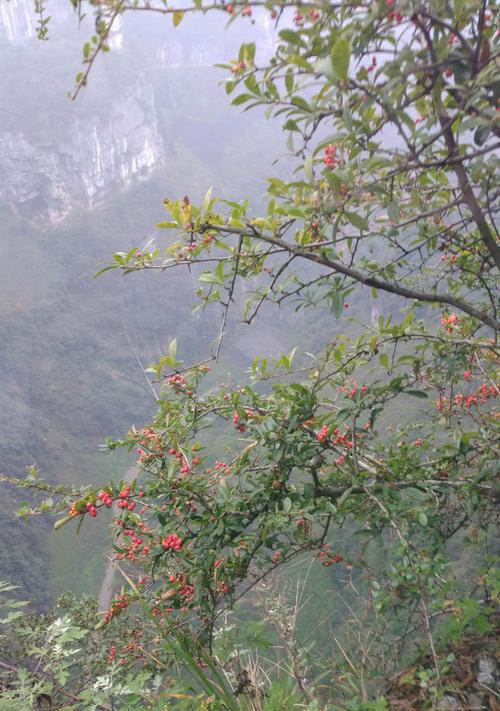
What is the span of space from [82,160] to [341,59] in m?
72.9

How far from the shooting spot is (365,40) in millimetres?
1690

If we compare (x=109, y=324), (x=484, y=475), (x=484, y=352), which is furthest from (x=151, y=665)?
(x=109, y=324)

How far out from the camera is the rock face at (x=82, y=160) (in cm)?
6122

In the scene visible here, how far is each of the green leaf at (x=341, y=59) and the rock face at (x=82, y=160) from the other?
68.0m

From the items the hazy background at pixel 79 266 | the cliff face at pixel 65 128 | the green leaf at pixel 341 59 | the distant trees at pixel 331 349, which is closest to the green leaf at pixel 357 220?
the distant trees at pixel 331 349

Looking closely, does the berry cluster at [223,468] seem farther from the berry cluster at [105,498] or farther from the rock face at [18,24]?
the rock face at [18,24]

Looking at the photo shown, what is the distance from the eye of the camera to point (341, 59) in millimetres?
1349

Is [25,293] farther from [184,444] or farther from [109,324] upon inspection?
[184,444]

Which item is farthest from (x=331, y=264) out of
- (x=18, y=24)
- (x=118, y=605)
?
(x=18, y=24)

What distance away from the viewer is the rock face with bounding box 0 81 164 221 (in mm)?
61219

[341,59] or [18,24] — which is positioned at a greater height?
[18,24]

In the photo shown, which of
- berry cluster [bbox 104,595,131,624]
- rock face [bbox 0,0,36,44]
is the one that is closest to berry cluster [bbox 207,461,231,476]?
berry cluster [bbox 104,595,131,624]

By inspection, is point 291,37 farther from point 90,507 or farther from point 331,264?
point 90,507

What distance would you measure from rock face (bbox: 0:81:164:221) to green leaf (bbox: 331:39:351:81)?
67953 millimetres
